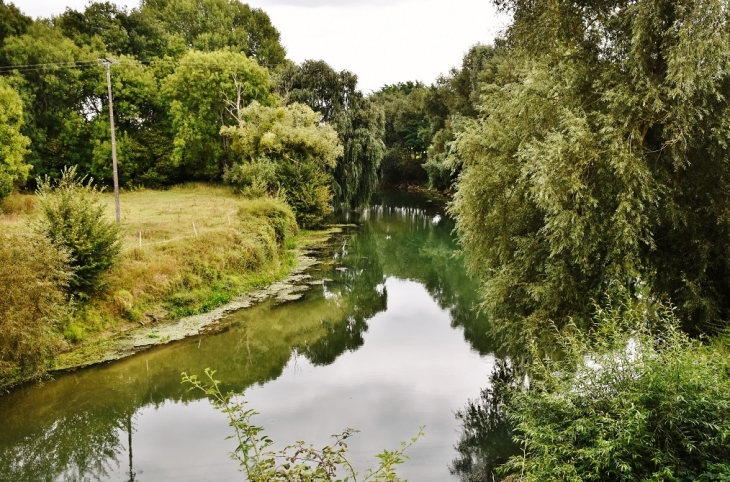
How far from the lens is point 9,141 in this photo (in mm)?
26672

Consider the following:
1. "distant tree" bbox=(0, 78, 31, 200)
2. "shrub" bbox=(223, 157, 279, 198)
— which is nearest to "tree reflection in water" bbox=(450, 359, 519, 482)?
"shrub" bbox=(223, 157, 279, 198)

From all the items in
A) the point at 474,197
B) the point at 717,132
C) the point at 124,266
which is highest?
the point at 717,132

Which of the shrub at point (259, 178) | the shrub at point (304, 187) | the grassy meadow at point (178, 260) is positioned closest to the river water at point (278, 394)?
the grassy meadow at point (178, 260)

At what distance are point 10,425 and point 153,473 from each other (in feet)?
12.2

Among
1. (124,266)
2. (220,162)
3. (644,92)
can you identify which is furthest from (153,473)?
(220,162)

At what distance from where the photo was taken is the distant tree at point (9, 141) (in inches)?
1015

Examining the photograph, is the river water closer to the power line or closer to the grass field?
the grass field

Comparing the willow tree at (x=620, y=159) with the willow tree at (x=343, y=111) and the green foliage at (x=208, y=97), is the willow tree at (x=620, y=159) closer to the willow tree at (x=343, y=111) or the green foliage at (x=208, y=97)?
the willow tree at (x=343, y=111)

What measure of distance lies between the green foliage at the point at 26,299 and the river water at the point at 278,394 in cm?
111

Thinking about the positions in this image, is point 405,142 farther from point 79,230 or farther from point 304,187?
point 79,230

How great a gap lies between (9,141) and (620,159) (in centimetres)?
2909

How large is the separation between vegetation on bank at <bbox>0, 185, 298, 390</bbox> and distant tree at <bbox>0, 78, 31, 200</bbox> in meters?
1.20

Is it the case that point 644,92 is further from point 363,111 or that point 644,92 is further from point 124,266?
point 363,111

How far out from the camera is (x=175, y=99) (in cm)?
3731
